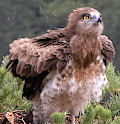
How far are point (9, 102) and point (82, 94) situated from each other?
33.5 inches

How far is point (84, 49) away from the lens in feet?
20.1

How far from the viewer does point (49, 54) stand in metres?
5.97

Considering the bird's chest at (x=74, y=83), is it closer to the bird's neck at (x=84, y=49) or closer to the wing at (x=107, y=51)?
the bird's neck at (x=84, y=49)

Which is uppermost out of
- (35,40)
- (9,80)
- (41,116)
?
(35,40)

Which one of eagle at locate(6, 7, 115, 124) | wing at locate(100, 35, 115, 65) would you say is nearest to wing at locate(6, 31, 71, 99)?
eagle at locate(6, 7, 115, 124)

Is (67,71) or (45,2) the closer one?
(67,71)

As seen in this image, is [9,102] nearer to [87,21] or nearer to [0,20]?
[87,21]

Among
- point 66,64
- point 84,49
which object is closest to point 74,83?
point 66,64

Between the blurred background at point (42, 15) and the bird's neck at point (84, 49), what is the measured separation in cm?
1723

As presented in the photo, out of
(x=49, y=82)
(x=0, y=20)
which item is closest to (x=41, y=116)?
(x=49, y=82)

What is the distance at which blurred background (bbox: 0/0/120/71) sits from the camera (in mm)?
25312

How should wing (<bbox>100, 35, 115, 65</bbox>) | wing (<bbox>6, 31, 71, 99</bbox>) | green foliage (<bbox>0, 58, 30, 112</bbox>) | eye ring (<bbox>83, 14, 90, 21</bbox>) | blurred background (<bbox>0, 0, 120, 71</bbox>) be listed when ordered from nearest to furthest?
green foliage (<bbox>0, 58, 30, 112</bbox>)
wing (<bbox>6, 31, 71, 99</bbox>)
eye ring (<bbox>83, 14, 90, 21</bbox>)
wing (<bbox>100, 35, 115, 65</bbox>)
blurred background (<bbox>0, 0, 120, 71</bbox>)

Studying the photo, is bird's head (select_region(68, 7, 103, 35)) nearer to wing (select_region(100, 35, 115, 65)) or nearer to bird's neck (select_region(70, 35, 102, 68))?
bird's neck (select_region(70, 35, 102, 68))

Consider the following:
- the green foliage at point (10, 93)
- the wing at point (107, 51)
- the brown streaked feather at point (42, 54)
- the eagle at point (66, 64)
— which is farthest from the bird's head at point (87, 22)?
the green foliage at point (10, 93)
